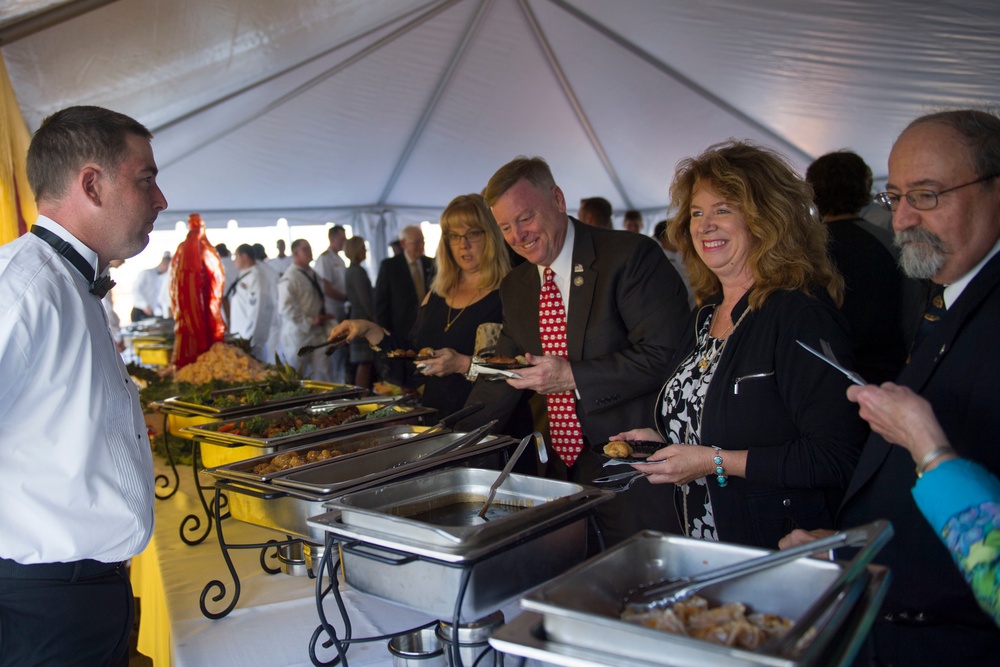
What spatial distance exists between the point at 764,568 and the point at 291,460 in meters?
1.14

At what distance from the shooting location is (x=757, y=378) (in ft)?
4.56

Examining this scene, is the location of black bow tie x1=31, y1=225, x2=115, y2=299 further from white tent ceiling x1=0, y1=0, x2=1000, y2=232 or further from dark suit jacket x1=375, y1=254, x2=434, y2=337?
dark suit jacket x1=375, y1=254, x2=434, y2=337

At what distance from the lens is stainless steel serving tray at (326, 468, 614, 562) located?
938mm

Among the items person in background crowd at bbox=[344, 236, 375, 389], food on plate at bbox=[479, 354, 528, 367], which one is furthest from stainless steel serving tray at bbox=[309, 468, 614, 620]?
person in background crowd at bbox=[344, 236, 375, 389]

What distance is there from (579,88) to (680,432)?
5.05m

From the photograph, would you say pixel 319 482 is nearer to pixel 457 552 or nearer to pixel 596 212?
pixel 457 552

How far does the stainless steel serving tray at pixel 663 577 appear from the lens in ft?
2.20

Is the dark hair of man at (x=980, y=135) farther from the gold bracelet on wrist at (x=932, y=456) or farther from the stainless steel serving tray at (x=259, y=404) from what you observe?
the stainless steel serving tray at (x=259, y=404)

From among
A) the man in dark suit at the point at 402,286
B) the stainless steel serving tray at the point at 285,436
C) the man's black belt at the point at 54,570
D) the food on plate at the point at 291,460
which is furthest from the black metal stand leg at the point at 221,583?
the man in dark suit at the point at 402,286

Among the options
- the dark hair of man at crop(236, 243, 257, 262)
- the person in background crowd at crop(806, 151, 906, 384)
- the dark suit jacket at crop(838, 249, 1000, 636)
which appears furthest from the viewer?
the dark hair of man at crop(236, 243, 257, 262)

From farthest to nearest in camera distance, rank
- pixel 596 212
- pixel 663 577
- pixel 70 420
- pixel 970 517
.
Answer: pixel 596 212 < pixel 70 420 < pixel 663 577 < pixel 970 517

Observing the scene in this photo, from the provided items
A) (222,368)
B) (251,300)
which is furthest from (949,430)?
(251,300)

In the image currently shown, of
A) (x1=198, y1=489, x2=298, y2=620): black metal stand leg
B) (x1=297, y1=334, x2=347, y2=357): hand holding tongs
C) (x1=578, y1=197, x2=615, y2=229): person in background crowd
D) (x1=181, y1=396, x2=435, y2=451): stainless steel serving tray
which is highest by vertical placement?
(x1=578, y1=197, x2=615, y2=229): person in background crowd

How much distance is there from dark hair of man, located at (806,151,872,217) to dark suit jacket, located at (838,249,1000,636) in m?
1.51
